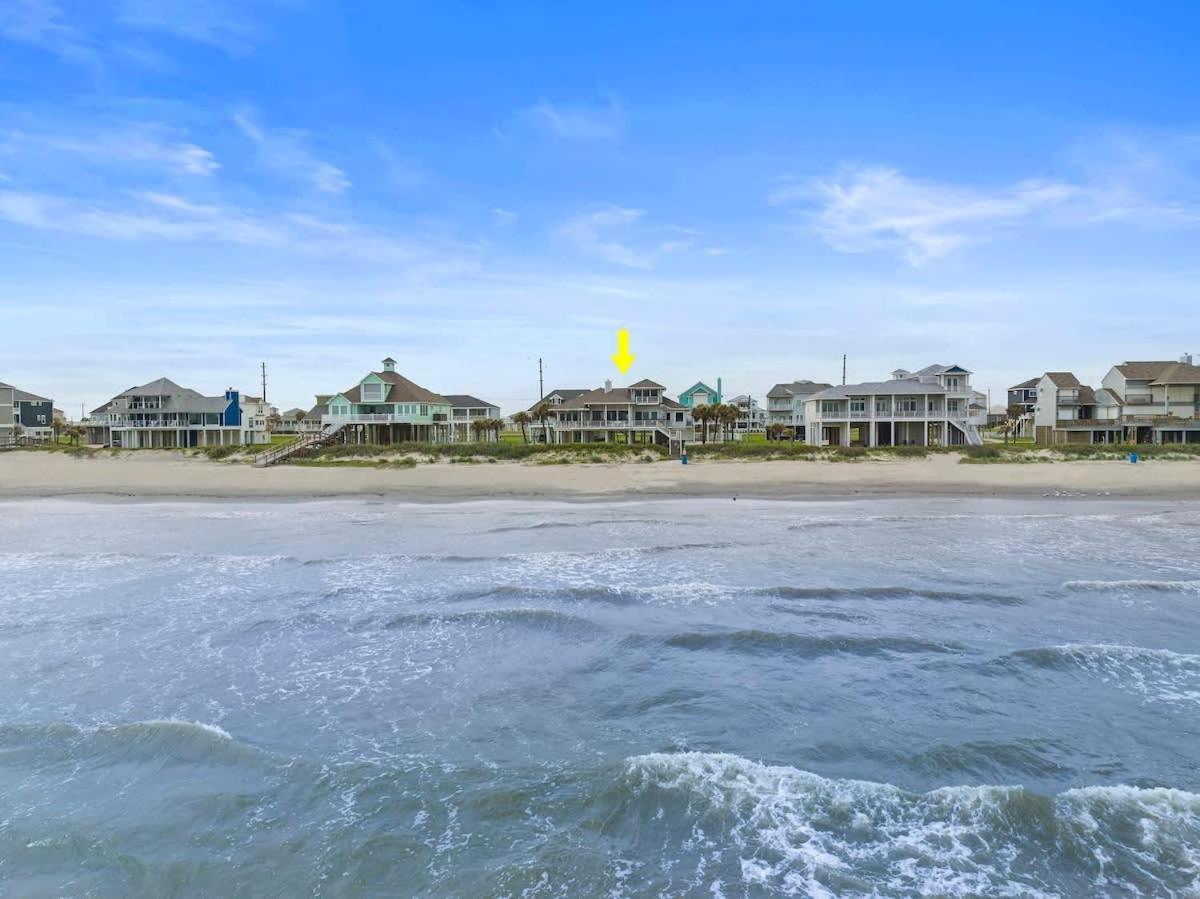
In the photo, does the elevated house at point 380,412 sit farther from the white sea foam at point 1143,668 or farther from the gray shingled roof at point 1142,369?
the gray shingled roof at point 1142,369

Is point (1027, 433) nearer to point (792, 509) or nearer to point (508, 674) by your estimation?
point (792, 509)

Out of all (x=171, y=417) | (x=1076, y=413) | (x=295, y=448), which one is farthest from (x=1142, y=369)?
(x=171, y=417)

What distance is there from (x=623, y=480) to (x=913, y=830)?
31659 mm

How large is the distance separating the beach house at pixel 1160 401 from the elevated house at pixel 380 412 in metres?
58.9

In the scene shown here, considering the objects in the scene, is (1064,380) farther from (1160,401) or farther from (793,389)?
(793,389)

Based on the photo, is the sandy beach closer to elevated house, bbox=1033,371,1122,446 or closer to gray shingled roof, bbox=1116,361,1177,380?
elevated house, bbox=1033,371,1122,446

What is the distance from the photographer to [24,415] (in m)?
85.1

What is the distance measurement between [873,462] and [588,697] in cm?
3913

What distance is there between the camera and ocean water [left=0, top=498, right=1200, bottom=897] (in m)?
5.49

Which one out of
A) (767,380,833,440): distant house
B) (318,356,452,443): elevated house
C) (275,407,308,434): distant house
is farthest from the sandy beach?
(275,407,308,434): distant house

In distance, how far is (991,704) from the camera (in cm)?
834

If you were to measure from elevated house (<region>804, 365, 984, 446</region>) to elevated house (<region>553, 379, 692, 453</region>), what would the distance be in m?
12.7

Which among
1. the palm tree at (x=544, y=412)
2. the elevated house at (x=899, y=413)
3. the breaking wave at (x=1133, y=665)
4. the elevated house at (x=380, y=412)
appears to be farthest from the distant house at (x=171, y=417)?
the breaking wave at (x=1133, y=665)

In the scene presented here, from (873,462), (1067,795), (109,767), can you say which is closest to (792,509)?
(873,462)
